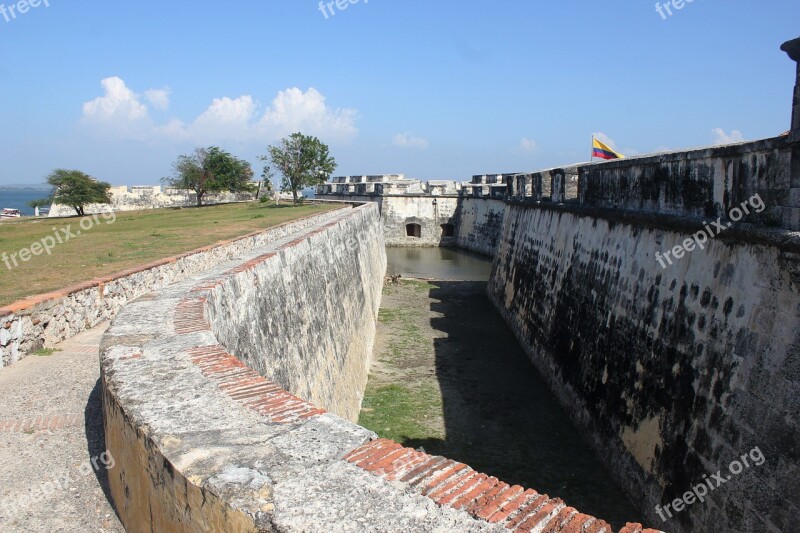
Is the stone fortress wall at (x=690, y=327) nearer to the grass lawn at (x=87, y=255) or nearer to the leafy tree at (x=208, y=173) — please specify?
the grass lawn at (x=87, y=255)

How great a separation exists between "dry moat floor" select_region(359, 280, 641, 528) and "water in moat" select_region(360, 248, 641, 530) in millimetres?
14

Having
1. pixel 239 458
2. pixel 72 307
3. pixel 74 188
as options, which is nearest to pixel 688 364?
pixel 239 458

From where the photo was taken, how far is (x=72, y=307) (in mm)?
7305

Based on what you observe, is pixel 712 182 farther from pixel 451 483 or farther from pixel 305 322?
pixel 451 483

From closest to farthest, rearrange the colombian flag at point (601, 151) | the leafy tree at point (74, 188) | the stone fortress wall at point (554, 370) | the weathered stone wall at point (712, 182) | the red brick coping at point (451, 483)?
1. the red brick coping at point (451, 483)
2. the stone fortress wall at point (554, 370)
3. the weathered stone wall at point (712, 182)
4. the colombian flag at point (601, 151)
5. the leafy tree at point (74, 188)

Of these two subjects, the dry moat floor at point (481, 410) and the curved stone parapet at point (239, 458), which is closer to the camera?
the curved stone parapet at point (239, 458)

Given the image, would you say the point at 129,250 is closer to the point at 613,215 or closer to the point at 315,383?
the point at 315,383

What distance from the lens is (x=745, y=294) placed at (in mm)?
5473

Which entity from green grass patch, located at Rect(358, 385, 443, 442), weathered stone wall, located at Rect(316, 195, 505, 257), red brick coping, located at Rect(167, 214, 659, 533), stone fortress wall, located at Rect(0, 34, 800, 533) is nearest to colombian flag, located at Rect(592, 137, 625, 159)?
stone fortress wall, located at Rect(0, 34, 800, 533)

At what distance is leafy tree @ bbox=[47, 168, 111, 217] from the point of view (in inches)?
1145

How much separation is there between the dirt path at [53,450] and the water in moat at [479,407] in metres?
4.38

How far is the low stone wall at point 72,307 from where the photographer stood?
6.15 meters

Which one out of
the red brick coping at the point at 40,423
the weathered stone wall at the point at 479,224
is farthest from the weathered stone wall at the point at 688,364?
the weathered stone wall at the point at 479,224

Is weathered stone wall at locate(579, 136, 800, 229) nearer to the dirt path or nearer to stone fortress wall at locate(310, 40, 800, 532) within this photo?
stone fortress wall at locate(310, 40, 800, 532)
